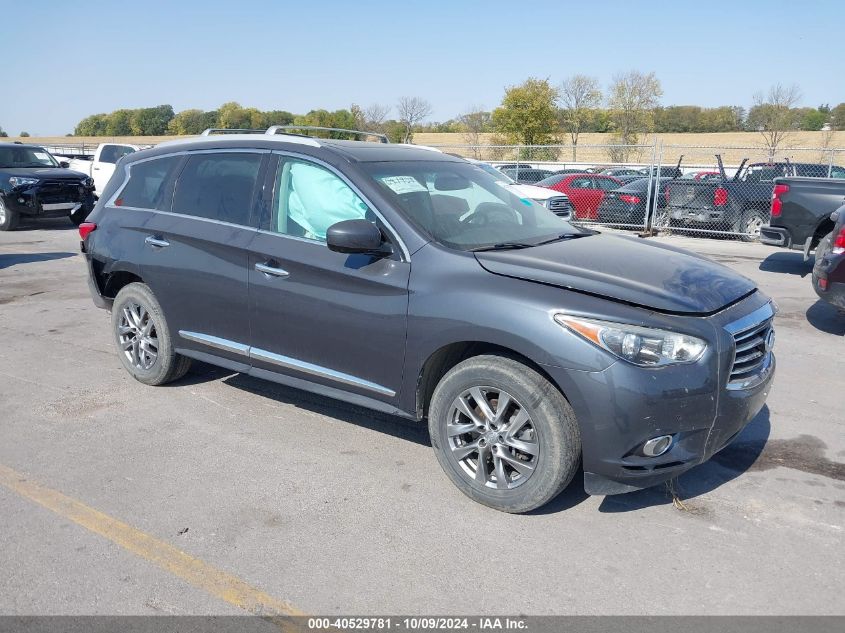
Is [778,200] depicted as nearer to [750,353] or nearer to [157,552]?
[750,353]

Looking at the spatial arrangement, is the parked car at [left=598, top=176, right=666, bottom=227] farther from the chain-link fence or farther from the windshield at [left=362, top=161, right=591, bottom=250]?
the windshield at [left=362, top=161, right=591, bottom=250]

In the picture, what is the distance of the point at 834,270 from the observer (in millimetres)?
6715

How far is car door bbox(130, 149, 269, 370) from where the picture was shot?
4.63 metres

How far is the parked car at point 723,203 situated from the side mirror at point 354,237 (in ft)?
41.1

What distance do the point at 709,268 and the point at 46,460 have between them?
161 inches

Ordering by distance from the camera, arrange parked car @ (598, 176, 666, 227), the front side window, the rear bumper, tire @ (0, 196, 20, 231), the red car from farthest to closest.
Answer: the red car → parked car @ (598, 176, 666, 227) → tire @ (0, 196, 20, 231) → the rear bumper → the front side window

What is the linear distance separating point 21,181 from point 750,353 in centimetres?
1603

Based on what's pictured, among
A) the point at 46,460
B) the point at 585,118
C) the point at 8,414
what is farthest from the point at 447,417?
the point at 585,118

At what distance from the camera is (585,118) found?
49.9 meters

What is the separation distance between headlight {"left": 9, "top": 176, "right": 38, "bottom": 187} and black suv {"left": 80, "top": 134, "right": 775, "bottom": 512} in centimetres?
1186

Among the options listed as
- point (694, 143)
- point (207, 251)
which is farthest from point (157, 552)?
point (694, 143)

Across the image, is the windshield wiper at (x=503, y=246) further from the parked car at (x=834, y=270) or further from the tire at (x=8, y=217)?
the tire at (x=8, y=217)

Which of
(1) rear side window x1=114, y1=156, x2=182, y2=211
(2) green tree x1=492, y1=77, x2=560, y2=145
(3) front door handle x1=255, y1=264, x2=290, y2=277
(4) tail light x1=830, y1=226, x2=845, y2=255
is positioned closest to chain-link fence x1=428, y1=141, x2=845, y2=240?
(4) tail light x1=830, y1=226, x2=845, y2=255

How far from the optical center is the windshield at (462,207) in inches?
162
